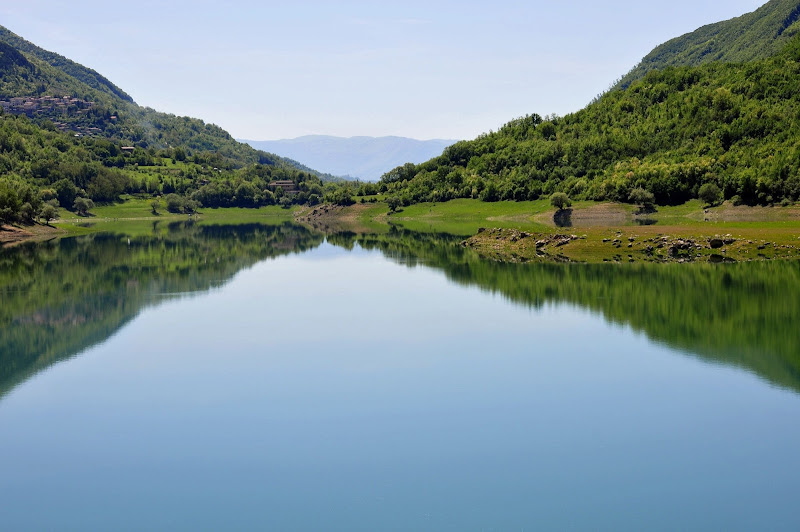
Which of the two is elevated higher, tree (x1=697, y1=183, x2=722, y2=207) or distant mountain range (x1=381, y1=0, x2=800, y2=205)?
distant mountain range (x1=381, y1=0, x2=800, y2=205)

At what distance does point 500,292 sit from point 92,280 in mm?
41244

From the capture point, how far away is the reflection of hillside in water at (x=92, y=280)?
142ft

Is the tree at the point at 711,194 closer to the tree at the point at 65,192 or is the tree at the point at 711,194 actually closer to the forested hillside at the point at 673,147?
the forested hillside at the point at 673,147

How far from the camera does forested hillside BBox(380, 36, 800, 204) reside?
124 m

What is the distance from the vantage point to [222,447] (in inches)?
989

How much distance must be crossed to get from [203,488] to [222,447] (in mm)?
3346

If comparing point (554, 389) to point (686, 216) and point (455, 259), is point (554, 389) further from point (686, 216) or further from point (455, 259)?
point (686, 216)

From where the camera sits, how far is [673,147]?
152 metres

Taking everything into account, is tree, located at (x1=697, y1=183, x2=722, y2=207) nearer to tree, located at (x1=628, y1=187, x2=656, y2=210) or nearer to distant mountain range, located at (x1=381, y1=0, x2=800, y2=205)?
distant mountain range, located at (x1=381, y1=0, x2=800, y2=205)

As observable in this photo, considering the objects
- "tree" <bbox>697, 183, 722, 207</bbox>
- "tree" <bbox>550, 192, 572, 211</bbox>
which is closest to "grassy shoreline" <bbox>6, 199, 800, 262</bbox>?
"tree" <bbox>550, 192, 572, 211</bbox>

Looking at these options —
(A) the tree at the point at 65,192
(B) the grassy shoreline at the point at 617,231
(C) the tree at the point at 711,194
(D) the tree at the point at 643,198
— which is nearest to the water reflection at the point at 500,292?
(B) the grassy shoreline at the point at 617,231

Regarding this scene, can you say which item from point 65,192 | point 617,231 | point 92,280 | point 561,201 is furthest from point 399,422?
point 65,192

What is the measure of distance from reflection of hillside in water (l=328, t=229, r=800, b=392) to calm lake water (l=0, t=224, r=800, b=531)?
11.3 inches

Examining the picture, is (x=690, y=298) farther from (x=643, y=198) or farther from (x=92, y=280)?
(x=643, y=198)
